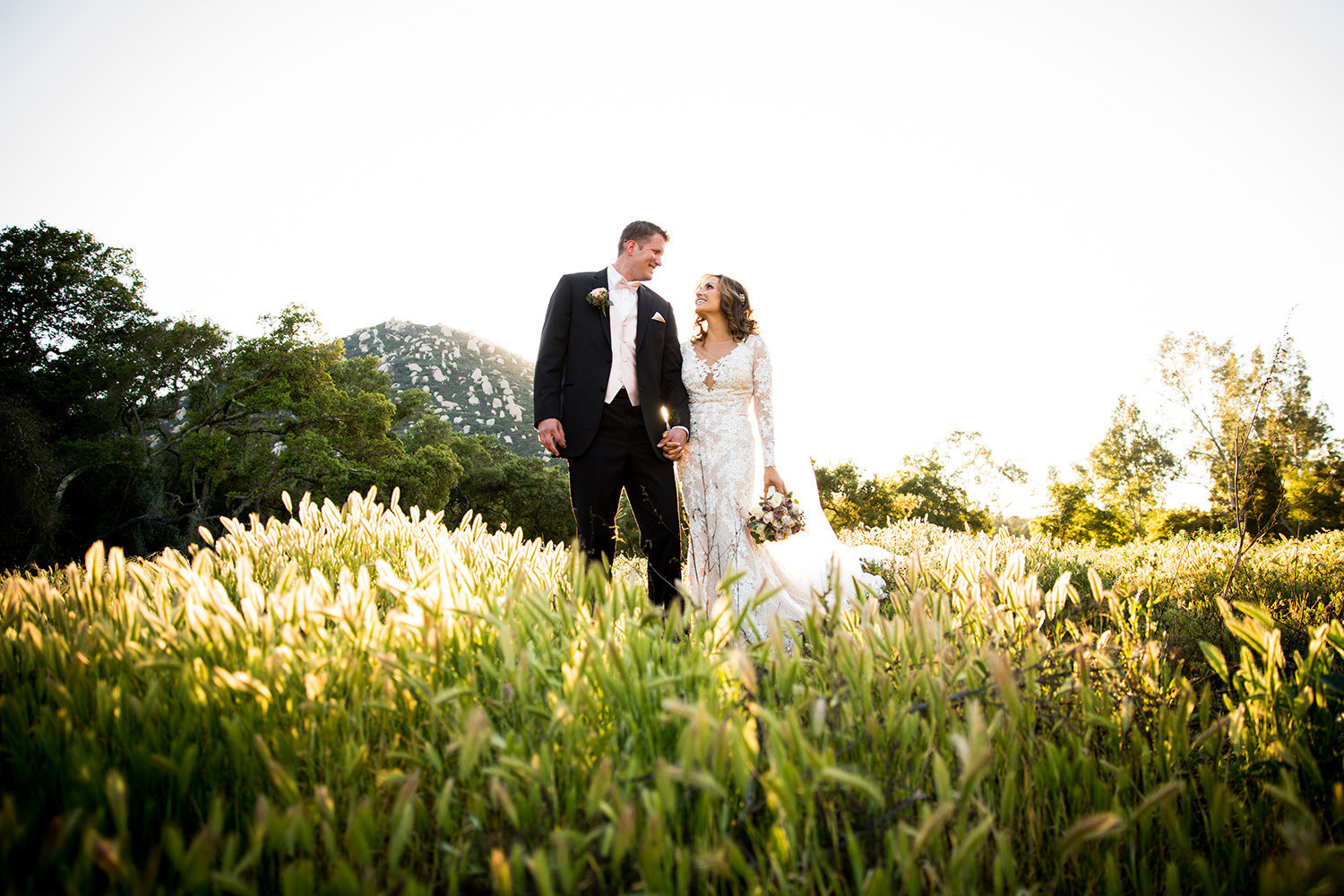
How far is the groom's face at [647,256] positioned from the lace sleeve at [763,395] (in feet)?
3.21

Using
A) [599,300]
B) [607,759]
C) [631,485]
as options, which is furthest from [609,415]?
[607,759]

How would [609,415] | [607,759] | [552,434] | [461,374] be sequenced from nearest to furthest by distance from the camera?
1. [607,759]
2. [552,434]
3. [609,415]
4. [461,374]

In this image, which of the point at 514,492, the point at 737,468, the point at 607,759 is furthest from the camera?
the point at 514,492

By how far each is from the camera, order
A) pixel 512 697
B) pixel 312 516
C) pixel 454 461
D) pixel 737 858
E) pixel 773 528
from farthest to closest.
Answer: pixel 454 461, pixel 773 528, pixel 312 516, pixel 512 697, pixel 737 858

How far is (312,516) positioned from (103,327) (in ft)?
102

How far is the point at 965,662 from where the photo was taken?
4.95 ft

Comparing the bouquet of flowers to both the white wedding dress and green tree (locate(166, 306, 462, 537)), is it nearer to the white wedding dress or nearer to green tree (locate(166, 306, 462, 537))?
the white wedding dress

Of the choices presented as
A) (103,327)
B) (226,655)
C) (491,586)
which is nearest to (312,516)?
(491,586)

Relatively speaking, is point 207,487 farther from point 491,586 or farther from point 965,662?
point 965,662

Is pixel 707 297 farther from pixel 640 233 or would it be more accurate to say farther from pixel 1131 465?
pixel 1131 465

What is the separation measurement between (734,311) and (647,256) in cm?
86

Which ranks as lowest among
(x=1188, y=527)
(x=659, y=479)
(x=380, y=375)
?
(x=1188, y=527)

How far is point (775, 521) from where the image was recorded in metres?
4.42

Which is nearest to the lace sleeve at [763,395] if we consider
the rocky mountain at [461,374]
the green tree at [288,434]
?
the green tree at [288,434]
